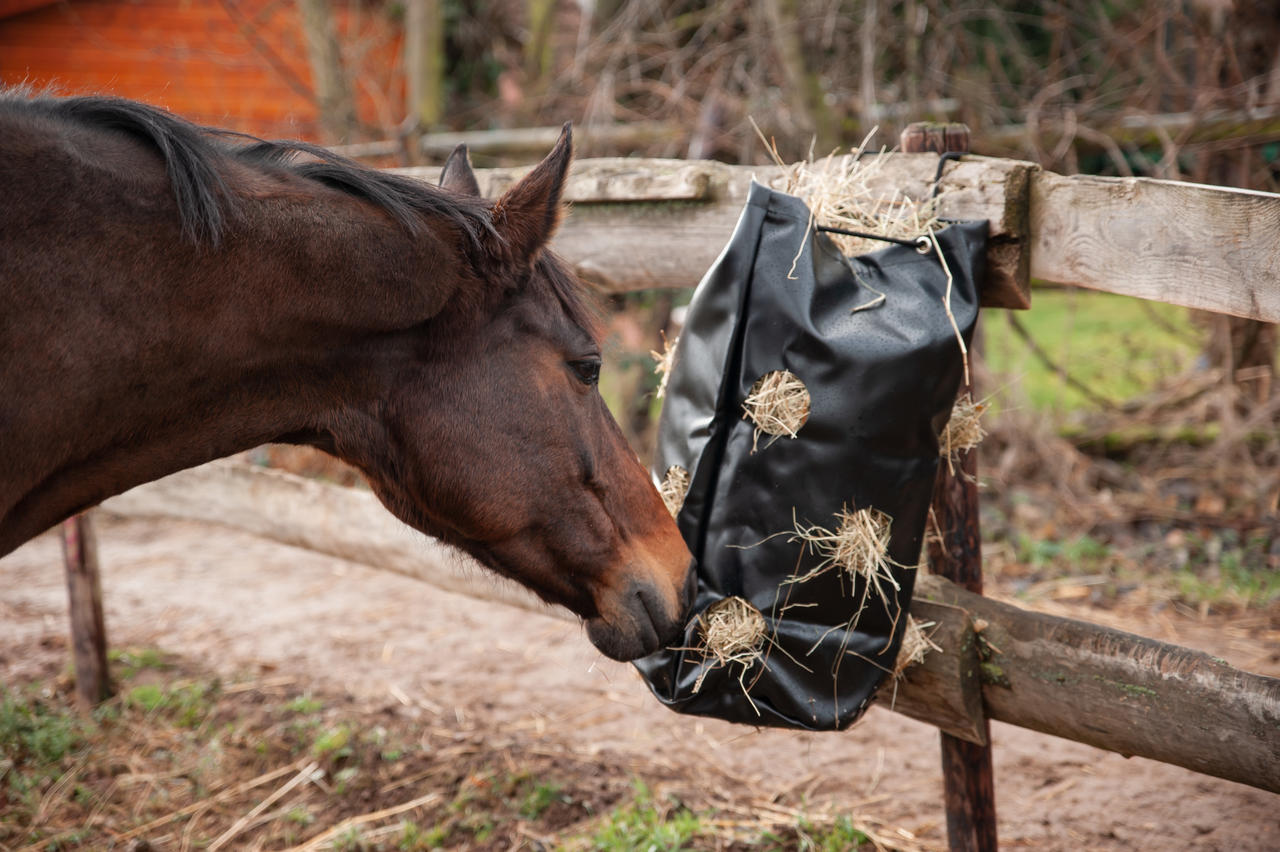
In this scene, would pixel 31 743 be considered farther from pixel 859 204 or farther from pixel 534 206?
pixel 859 204

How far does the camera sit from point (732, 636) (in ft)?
6.56

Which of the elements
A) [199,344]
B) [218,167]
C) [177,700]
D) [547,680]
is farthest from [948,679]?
[177,700]

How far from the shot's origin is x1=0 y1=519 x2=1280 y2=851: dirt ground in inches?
116

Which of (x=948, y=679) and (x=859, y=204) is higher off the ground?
(x=859, y=204)

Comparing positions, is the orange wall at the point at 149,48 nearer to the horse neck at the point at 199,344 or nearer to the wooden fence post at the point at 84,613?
the wooden fence post at the point at 84,613

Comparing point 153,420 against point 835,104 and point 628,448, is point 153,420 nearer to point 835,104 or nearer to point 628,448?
point 628,448

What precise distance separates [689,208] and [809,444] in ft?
3.59

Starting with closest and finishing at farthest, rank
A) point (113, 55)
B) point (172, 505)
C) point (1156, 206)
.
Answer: point (1156, 206) < point (172, 505) < point (113, 55)

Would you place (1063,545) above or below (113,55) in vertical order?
below

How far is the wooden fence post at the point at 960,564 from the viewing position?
2381 millimetres

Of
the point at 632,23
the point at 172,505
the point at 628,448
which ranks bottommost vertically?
the point at 172,505

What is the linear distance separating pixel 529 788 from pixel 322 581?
9.32ft

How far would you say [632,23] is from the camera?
621 cm

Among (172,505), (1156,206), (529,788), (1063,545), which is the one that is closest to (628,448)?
(1156,206)
